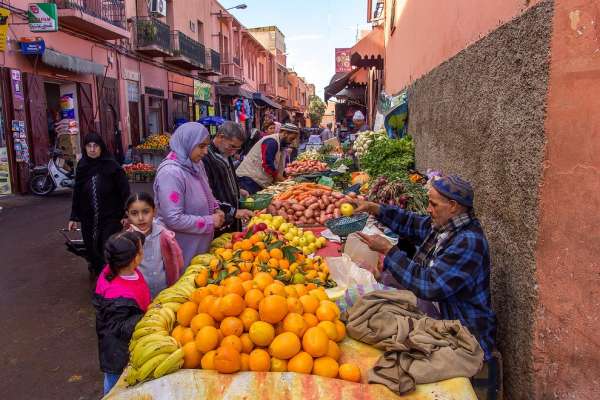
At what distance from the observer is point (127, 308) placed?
2.53 metres

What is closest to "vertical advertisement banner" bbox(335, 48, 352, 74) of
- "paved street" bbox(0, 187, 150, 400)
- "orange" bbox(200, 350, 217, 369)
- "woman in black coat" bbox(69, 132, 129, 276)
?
"paved street" bbox(0, 187, 150, 400)

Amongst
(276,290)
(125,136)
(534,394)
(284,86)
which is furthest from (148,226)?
(284,86)

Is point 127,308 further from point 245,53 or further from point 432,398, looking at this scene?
point 245,53

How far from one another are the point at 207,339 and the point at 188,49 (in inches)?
877

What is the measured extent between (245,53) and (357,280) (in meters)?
35.7

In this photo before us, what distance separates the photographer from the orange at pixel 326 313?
2299mm

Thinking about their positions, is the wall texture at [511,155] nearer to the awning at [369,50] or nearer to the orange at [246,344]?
the orange at [246,344]

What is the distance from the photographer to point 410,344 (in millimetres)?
2096

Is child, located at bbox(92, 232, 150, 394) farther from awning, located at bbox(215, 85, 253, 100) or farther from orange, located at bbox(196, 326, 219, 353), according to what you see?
awning, located at bbox(215, 85, 253, 100)

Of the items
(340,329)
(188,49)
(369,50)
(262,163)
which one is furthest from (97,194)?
(188,49)

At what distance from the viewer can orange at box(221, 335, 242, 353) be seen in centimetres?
203

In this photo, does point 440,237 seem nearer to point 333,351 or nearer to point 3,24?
point 333,351

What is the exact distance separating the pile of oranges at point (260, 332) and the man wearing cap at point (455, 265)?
1.60 ft

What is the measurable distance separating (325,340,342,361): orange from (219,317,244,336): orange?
41cm
